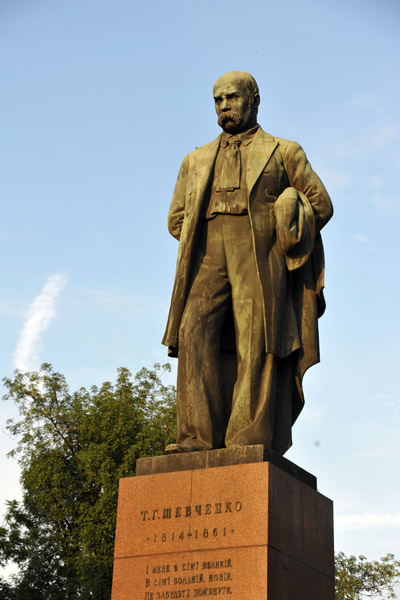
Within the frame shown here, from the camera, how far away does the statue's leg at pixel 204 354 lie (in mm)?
8094

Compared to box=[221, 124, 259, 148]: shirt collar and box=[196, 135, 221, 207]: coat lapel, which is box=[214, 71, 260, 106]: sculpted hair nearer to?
box=[221, 124, 259, 148]: shirt collar

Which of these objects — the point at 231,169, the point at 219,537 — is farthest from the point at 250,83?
the point at 219,537

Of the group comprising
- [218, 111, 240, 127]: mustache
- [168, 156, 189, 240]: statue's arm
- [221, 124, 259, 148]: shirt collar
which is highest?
[218, 111, 240, 127]: mustache

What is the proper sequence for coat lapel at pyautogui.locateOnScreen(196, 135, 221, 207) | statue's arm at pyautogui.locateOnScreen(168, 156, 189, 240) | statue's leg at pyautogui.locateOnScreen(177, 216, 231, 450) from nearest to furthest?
statue's leg at pyautogui.locateOnScreen(177, 216, 231, 450), coat lapel at pyautogui.locateOnScreen(196, 135, 221, 207), statue's arm at pyautogui.locateOnScreen(168, 156, 189, 240)

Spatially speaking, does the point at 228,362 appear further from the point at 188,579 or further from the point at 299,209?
the point at 188,579

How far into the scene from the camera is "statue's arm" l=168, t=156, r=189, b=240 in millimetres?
9148

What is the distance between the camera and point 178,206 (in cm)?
919

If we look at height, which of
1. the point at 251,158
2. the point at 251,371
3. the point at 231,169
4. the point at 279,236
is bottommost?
the point at 251,371

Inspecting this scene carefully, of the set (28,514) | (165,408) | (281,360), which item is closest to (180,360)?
(281,360)

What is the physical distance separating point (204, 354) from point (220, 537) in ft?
5.87

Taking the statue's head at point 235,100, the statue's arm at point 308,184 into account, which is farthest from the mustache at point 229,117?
the statue's arm at point 308,184

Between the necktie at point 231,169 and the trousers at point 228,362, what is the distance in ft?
0.94

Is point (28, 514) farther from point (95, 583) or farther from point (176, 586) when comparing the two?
point (176, 586)

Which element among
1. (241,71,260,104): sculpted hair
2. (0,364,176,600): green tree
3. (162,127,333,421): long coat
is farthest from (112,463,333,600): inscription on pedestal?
(0,364,176,600): green tree
